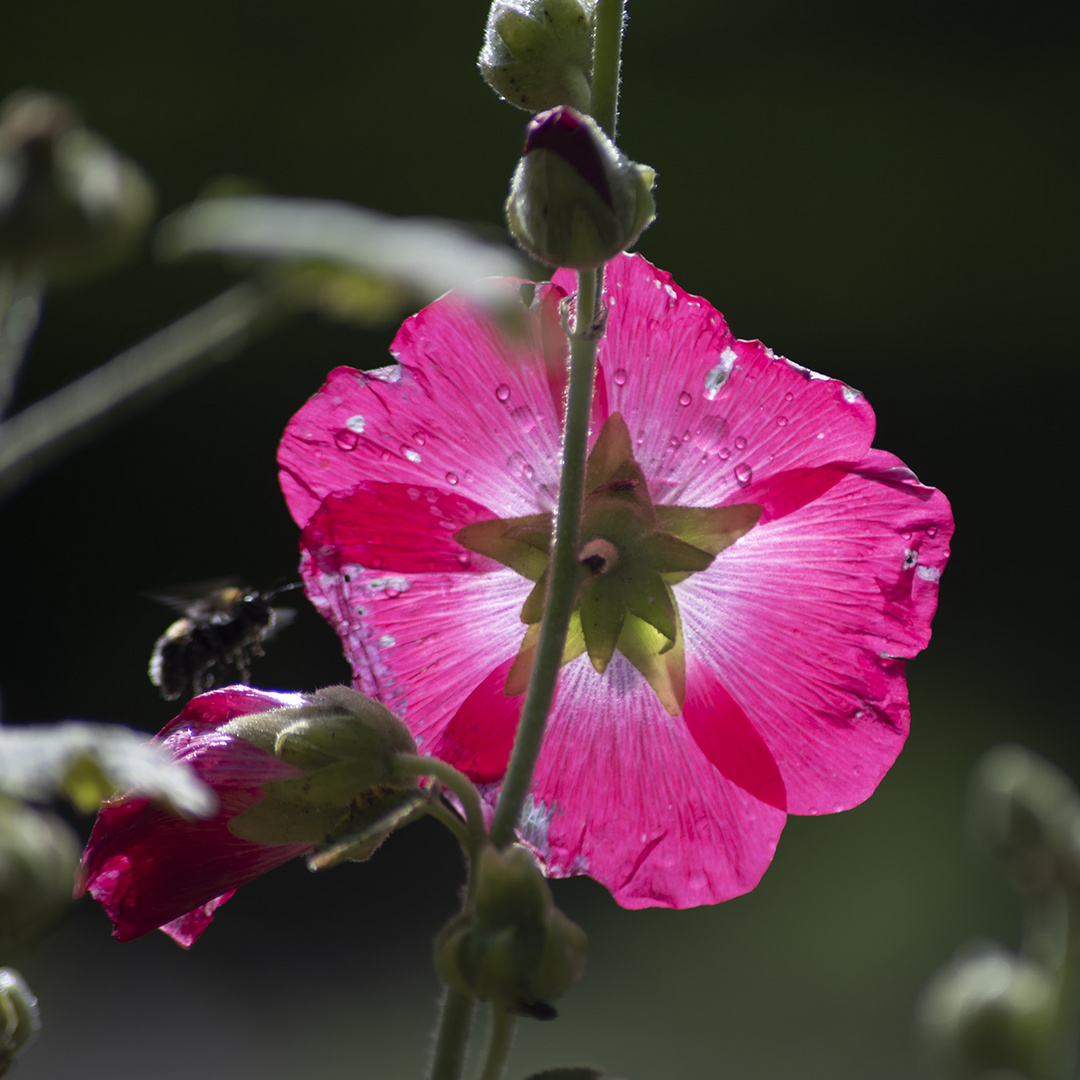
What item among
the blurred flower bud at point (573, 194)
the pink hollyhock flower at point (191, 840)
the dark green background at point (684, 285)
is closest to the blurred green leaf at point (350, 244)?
the blurred flower bud at point (573, 194)

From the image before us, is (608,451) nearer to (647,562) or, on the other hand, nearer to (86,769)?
(647,562)

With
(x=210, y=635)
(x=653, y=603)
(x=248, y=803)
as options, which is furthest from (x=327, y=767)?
(x=210, y=635)

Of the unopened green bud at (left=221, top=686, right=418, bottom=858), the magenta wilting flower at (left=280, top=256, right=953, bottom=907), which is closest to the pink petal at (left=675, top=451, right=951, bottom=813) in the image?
the magenta wilting flower at (left=280, top=256, right=953, bottom=907)

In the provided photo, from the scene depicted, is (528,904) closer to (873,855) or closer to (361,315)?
(361,315)

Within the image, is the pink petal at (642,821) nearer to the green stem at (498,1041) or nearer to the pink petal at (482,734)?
the pink petal at (482,734)

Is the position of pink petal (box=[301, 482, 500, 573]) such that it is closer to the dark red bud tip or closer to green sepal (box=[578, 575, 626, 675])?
green sepal (box=[578, 575, 626, 675])

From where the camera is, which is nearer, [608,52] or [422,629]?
[608,52]

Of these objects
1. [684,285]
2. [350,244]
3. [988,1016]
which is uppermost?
[350,244]

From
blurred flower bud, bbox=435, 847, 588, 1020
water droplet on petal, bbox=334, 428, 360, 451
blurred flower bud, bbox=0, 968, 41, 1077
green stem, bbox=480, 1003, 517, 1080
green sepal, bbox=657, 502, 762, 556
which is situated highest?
water droplet on petal, bbox=334, 428, 360, 451
